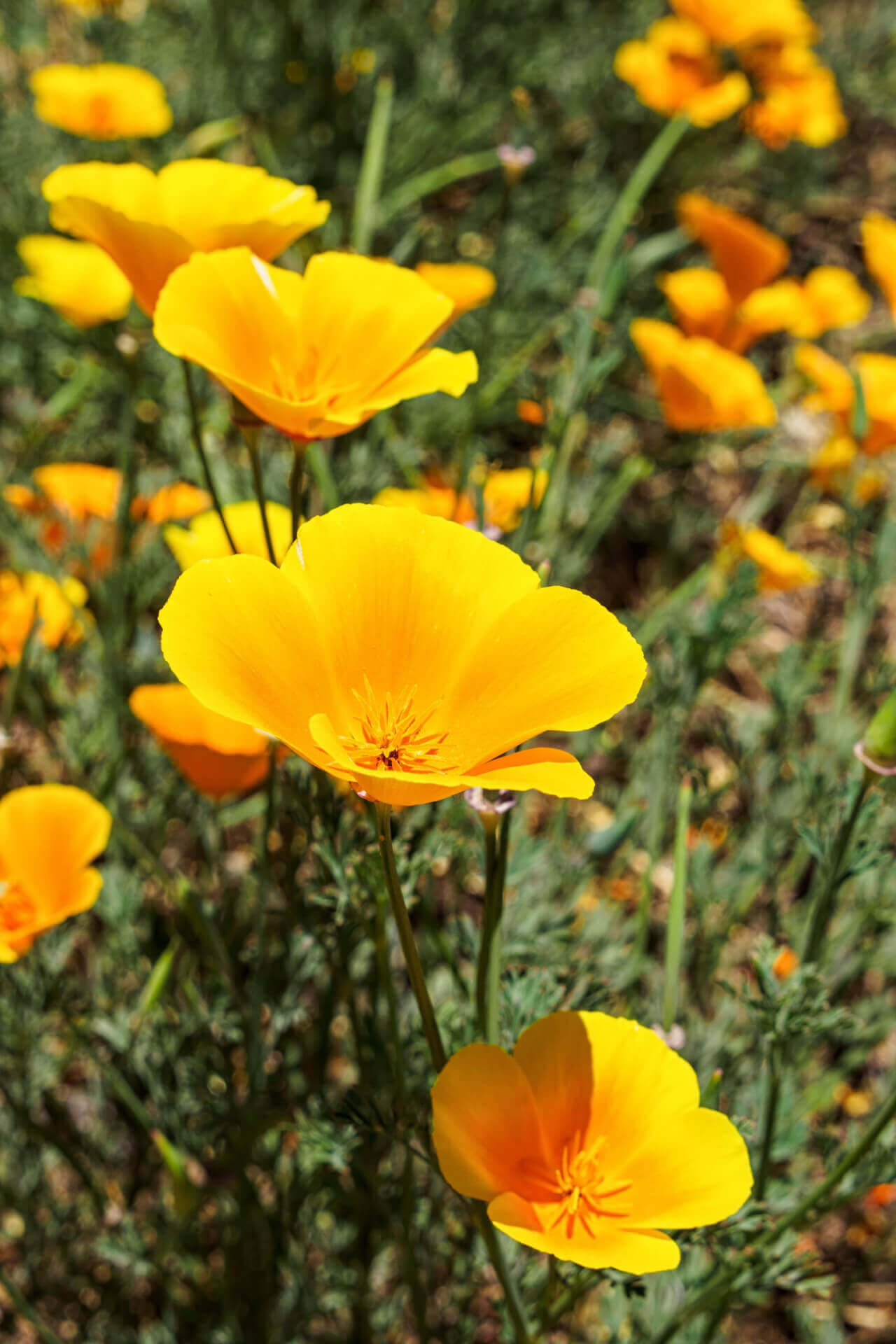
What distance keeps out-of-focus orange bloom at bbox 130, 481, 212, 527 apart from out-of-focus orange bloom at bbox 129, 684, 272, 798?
1.81 ft

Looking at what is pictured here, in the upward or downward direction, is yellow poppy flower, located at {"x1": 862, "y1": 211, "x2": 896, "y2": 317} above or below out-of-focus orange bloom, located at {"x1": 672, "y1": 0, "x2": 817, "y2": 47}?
→ below

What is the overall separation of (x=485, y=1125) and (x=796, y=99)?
269 cm

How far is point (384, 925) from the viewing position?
100cm

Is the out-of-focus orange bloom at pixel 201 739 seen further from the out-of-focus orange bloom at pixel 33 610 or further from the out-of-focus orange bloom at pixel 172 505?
the out-of-focus orange bloom at pixel 172 505

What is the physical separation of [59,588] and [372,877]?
0.81m

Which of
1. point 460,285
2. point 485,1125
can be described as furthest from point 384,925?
point 460,285

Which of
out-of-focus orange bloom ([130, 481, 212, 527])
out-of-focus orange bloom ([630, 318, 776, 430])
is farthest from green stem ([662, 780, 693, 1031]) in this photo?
out-of-focus orange bloom ([630, 318, 776, 430])

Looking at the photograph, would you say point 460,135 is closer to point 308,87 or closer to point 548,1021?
point 308,87

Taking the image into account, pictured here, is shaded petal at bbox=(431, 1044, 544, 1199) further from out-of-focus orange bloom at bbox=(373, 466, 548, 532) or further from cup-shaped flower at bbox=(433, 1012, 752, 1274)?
out-of-focus orange bloom at bbox=(373, 466, 548, 532)

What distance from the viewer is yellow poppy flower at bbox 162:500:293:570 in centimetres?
116

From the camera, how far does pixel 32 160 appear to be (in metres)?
2.73

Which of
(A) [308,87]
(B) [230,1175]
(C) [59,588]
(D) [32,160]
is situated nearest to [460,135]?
(A) [308,87]

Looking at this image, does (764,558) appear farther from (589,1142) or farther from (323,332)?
(589,1142)

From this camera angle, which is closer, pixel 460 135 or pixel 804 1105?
pixel 804 1105
